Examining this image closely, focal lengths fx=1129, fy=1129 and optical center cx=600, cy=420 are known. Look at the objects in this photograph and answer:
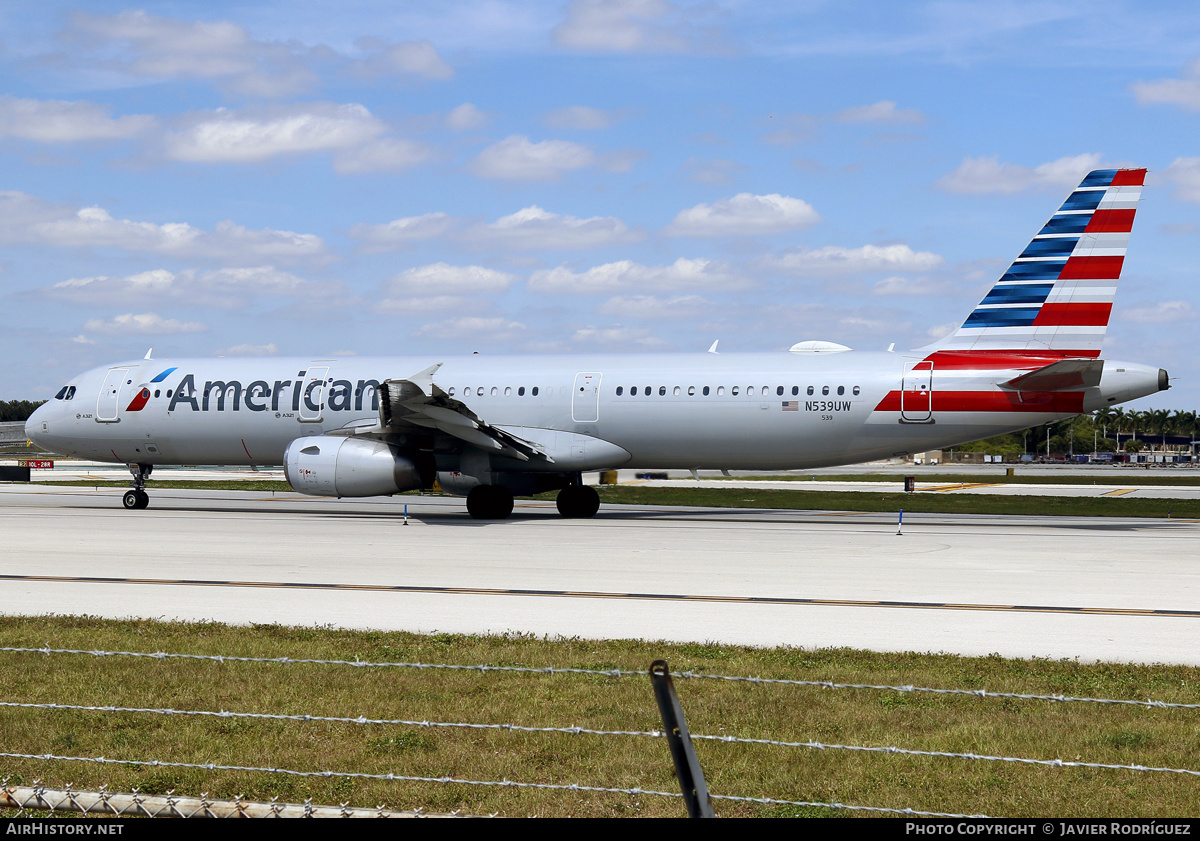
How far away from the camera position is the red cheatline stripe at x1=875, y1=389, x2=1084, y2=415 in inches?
944

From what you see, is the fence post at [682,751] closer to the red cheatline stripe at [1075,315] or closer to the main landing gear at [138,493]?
the red cheatline stripe at [1075,315]

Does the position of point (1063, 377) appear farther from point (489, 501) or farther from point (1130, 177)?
point (489, 501)

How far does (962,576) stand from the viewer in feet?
52.5

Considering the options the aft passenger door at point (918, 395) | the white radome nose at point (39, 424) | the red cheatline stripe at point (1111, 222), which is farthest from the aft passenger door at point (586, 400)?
the white radome nose at point (39, 424)

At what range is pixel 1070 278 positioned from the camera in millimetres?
24547

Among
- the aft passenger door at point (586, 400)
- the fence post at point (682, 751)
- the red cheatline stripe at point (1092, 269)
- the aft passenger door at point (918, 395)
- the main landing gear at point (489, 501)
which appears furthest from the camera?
the aft passenger door at point (586, 400)

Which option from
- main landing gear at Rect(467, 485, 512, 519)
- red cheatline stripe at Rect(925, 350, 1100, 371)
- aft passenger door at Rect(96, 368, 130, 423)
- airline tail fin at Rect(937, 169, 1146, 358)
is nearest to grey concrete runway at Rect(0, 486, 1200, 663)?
main landing gear at Rect(467, 485, 512, 519)

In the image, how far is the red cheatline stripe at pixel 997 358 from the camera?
80.7ft

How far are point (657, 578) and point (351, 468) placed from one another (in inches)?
463

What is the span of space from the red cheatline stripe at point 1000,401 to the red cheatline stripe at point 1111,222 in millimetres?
3578

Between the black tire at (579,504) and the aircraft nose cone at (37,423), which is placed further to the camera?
the aircraft nose cone at (37,423)

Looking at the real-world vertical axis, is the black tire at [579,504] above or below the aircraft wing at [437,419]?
below
